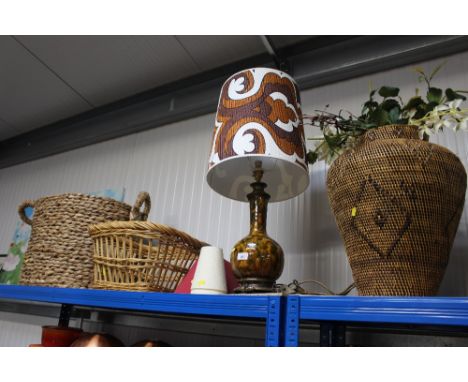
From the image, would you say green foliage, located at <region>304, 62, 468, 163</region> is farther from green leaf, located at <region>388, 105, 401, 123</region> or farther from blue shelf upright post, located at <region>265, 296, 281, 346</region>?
blue shelf upright post, located at <region>265, 296, 281, 346</region>

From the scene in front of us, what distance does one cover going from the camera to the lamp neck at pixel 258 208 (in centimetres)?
96

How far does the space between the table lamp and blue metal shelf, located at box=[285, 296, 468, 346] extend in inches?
7.6

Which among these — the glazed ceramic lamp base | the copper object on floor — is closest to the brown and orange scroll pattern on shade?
the glazed ceramic lamp base

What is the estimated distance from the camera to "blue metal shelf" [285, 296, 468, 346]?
1.82 feet

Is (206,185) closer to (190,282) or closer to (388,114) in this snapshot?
(190,282)

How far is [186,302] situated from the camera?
806 mm

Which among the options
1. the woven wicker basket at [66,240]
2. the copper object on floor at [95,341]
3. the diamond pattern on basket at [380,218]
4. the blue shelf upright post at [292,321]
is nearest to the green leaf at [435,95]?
the diamond pattern on basket at [380,218]
